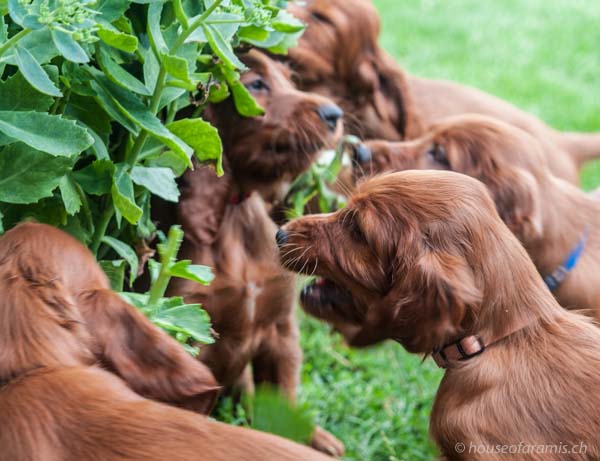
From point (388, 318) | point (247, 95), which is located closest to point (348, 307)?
point (388, 318)

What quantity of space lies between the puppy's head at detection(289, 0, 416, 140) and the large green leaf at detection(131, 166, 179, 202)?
2204 millimetres

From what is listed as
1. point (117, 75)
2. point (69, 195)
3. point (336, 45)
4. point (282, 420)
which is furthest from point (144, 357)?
point (336, 45)

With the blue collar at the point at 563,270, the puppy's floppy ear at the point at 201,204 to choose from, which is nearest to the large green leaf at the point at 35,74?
the puppy's floppy ear at the point at 201,204

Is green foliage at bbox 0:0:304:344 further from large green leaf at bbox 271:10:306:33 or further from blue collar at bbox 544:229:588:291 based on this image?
blue collar at bbox 544:229:588:291

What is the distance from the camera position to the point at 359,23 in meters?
5.14

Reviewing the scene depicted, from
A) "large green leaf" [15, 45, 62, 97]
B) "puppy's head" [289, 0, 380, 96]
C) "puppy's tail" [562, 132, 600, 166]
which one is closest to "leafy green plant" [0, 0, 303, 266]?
"large green leaf" [15, 45, 62, 97]

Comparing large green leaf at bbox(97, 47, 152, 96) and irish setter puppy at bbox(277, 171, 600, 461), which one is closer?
large green leaf at bbox(97, 47, 152, 96)

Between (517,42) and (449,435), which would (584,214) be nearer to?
(449,435)

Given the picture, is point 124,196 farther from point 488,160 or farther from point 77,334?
point 488,160

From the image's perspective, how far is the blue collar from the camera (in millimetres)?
3854

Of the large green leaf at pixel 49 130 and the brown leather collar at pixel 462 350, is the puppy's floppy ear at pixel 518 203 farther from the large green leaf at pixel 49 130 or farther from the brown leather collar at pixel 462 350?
the large green leaf at pixel 49 130

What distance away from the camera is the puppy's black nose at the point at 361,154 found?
4.02 metres

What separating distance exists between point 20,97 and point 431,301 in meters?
1.17

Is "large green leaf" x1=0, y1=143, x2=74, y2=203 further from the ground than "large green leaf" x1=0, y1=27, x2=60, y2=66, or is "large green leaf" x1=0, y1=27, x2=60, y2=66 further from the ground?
"large green leaf" x1=0, y1=27, x2=60, y2=66
